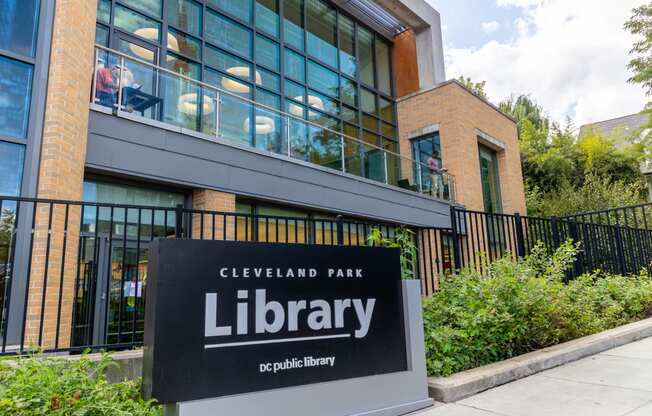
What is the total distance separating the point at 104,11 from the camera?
9.26 m

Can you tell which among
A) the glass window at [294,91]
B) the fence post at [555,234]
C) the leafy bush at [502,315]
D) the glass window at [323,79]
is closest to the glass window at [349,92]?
the glass window at [323,79]

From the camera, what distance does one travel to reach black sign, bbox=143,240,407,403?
2838 mm

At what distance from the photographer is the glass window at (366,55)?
53.9 ft

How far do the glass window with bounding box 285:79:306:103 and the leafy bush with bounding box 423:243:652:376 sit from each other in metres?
8.89

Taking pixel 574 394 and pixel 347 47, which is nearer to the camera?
pixel 574 394

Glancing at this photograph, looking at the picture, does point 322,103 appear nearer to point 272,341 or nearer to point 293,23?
point 293,23

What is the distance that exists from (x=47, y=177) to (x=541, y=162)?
2385 cm

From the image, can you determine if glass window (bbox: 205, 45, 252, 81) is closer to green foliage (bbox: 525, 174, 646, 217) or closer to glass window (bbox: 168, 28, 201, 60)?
glass window (bbox: 168, 28, 201, 60)

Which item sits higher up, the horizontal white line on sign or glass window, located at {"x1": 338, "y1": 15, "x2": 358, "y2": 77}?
glass window, located at {"x1": 338, "y1": 15, "x2": 358, "y2": 77}

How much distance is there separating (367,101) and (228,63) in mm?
6111

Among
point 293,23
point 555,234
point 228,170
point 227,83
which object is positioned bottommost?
point 555,234

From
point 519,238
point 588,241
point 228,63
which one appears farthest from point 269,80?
point 588,241

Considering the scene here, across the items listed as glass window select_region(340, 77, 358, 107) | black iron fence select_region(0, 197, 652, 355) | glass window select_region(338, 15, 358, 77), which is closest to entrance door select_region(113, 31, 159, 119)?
black iron fence select_region(0, 197, 652, 355)

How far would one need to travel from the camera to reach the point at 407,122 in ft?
54.1
